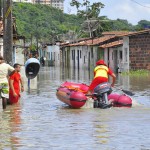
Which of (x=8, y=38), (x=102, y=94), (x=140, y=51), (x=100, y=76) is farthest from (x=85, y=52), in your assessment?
(x=102, y=94)

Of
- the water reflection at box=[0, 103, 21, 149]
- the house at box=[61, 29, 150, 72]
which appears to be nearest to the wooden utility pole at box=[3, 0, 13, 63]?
the water reflection at box=[0, 103, 21, 149]

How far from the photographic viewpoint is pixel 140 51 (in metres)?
50.9

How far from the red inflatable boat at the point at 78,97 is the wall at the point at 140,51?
31.3m

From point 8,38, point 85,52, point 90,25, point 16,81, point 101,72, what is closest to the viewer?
point 101,72

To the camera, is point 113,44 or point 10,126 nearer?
point 10,126

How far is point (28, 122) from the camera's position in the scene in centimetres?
1456

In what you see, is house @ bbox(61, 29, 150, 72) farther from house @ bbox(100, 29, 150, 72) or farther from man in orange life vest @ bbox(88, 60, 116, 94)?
man in orange life vest @ bbox(88, 60, 116, 94)

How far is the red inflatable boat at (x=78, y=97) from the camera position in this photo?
704 inches

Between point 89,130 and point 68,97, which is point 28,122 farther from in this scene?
point 68,97

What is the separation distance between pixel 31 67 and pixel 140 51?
2265 centimetres

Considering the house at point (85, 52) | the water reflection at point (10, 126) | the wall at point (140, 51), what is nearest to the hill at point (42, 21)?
the house at point (85, 52)

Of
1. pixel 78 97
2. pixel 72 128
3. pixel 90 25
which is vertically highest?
pixel 90 25

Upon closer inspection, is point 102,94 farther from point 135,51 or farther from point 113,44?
point 113,44

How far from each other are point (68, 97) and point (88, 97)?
0.57 m
